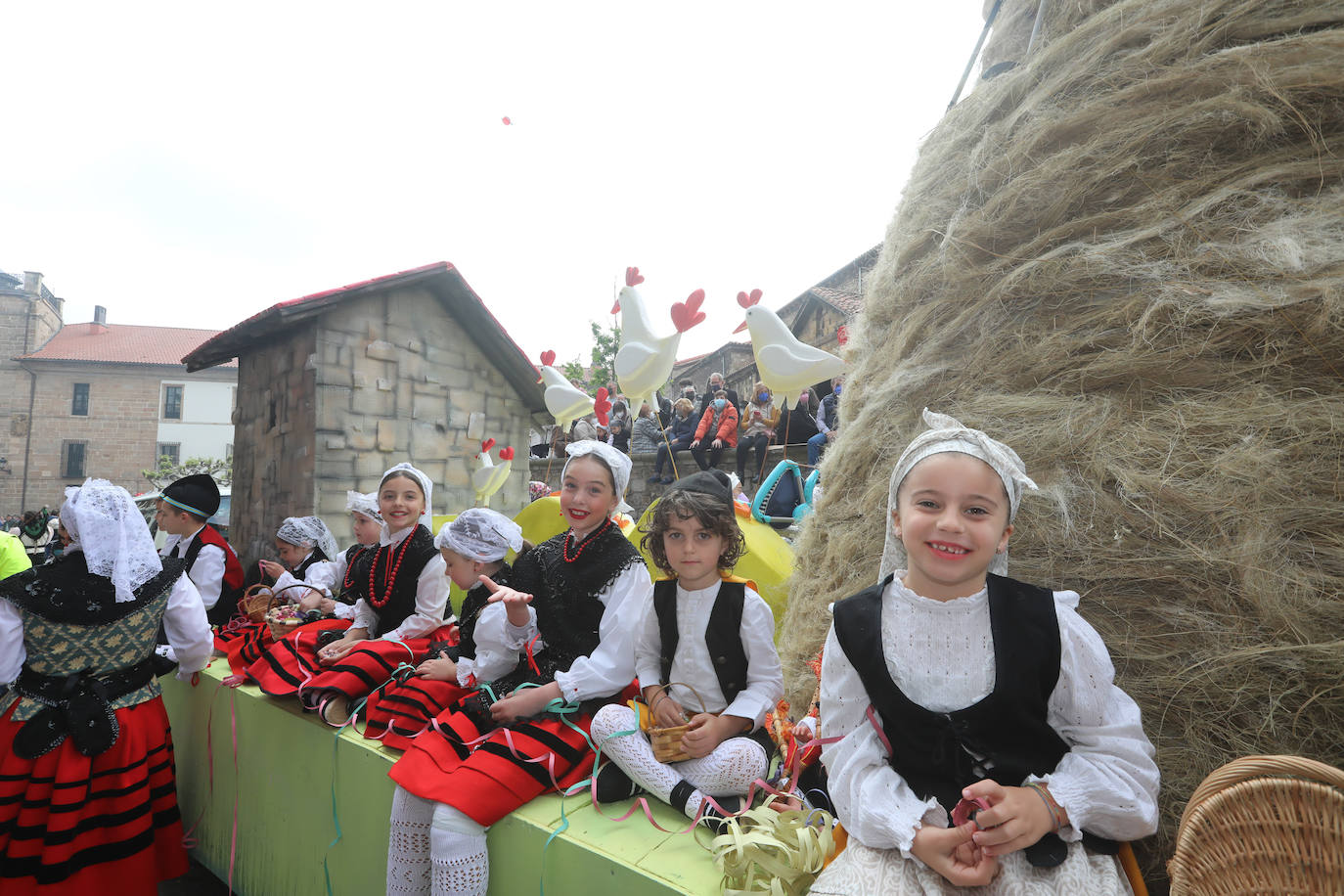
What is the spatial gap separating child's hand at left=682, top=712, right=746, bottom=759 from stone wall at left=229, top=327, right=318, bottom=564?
5.29 m

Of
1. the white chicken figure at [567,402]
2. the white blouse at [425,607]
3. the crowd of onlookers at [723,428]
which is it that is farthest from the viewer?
the crowd of onlookers at [723,428]

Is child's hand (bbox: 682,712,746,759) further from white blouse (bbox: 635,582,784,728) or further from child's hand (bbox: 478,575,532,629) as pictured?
child's hand (bbox: 478,575,532,629)

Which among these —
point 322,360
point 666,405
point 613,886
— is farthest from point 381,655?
point 666,405

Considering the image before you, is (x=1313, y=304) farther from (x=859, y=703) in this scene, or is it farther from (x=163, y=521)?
(x=163, y=521)

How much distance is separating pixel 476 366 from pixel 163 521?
4.24m

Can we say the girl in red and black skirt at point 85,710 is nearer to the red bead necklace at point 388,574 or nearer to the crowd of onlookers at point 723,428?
the red bead necklace at point 388,574

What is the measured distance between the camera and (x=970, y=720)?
126 cm

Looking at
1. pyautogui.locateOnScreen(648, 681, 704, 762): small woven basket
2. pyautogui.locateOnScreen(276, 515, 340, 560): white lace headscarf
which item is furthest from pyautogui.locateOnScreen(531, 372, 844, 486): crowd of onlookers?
pyautogui.locateOnScreen(648, 681, 704, 762): small woven basket

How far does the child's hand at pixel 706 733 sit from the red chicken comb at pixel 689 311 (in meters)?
1.85

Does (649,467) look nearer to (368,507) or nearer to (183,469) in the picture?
(368,507)

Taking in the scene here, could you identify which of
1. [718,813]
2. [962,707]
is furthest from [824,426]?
[962,707]

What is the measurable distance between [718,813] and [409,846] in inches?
38.7

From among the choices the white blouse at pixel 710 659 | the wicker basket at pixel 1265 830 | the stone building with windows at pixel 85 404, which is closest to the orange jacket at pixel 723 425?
the white blouse at pixel 710 659

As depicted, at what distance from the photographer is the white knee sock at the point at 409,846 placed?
6.36 feet
